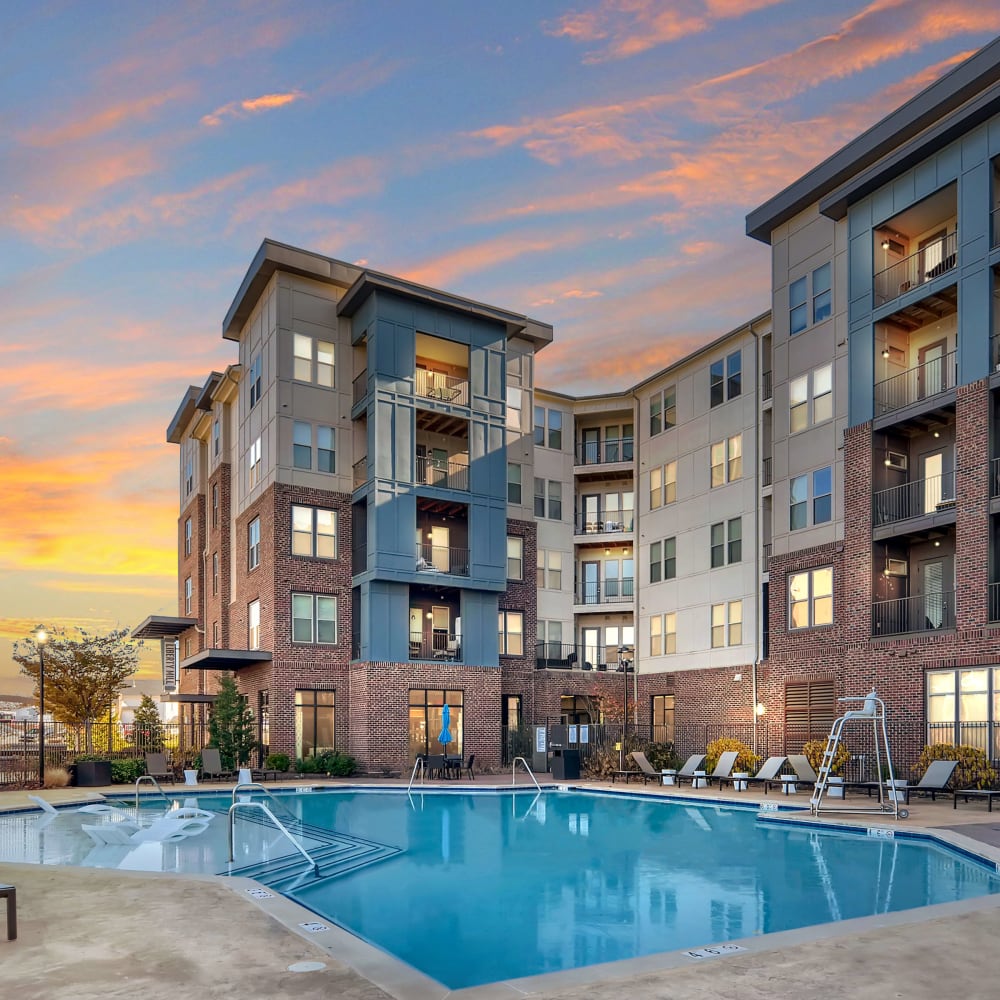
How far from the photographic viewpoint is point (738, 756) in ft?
95.1

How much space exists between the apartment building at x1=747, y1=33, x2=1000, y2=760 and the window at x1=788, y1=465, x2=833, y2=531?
0.05 meters

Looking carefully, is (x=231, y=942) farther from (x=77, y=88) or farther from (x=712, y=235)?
(x=712, y=235)

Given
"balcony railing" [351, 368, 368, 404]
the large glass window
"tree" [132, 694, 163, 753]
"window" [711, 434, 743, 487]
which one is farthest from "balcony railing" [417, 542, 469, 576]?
"tree" [132, 694, 163, 753]

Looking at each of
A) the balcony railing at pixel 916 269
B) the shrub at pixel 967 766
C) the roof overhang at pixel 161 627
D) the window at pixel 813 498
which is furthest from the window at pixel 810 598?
the roof overhang at pixel 161 627

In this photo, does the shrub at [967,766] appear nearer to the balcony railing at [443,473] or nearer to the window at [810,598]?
the window at [810,598]

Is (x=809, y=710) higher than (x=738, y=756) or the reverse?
higher

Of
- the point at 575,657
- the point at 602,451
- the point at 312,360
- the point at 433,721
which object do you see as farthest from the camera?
the point at 602,451

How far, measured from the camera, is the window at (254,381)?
3669 cm

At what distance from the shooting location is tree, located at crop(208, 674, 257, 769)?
1236 inches

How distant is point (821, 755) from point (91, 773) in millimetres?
19867

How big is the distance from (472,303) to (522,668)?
13775 mm

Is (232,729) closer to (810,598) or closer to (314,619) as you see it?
(314,619)

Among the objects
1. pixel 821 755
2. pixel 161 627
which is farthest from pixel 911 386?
pixel 161 627

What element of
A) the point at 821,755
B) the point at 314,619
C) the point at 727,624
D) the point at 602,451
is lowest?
the point at 821,755
